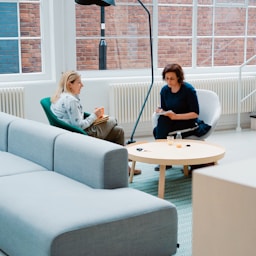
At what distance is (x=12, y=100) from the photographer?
6.09 metres

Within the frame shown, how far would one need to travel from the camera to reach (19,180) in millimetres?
3389

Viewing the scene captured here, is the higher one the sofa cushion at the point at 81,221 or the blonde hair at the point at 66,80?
the blonde hair at the point at 66,80

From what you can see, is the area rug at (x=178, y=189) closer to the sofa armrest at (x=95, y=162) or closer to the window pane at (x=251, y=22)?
the sofa armrest at (x=95, y=162)

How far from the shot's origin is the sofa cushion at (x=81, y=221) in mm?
2607

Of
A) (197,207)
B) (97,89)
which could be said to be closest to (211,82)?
(97,89)

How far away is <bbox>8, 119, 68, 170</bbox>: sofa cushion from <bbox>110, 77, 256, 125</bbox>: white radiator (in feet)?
8.40

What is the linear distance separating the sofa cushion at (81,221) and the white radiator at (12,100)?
2917 mm

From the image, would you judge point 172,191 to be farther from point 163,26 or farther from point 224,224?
point 224,224

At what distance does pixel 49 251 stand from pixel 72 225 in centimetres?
16

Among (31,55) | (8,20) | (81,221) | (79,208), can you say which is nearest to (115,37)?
(31,55)

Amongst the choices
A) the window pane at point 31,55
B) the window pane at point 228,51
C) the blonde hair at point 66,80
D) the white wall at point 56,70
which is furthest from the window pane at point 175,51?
the blonde hair at point 66,80

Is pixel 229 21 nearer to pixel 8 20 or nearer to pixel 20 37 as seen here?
pixel 20 37

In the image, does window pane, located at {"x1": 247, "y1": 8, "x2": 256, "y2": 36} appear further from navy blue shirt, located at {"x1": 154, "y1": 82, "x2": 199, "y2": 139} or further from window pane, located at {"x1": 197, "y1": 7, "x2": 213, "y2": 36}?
navy blue shirt, located at {"x1": 154, "y1": 82, "x2": 199, "y2": 139}

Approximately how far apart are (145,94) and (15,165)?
3384mm
